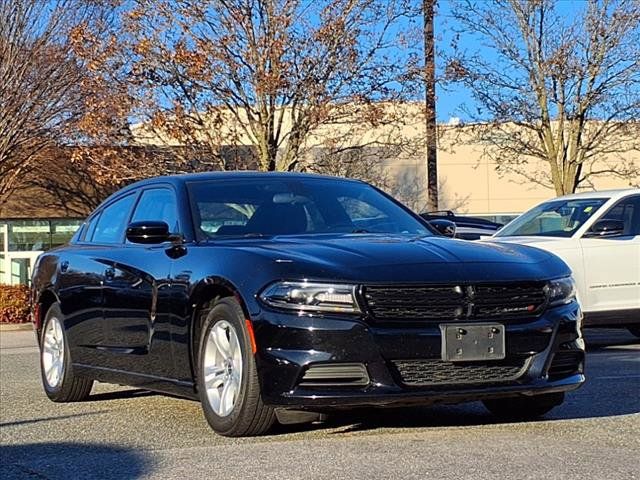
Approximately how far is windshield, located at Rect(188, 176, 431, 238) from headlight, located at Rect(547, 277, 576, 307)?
1180 millimetres

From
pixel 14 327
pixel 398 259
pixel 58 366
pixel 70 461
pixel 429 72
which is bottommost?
pixel 14 327

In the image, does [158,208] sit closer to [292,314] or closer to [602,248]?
[292,314]

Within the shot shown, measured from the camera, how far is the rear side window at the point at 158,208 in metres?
7.57

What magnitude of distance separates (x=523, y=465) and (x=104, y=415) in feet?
10.9

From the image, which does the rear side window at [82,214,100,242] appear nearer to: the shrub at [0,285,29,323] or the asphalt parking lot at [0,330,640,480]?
the asphalt parking lot at [0,330,640,480]

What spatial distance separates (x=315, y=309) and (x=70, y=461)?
1.51m

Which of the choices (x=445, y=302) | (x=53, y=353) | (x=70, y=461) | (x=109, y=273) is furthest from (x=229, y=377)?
(x=53, y=353)

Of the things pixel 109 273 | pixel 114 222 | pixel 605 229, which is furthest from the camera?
pixel 605 229

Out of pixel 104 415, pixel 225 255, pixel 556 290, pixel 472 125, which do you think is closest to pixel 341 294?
pixel 225 255

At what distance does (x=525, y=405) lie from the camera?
23.2ft

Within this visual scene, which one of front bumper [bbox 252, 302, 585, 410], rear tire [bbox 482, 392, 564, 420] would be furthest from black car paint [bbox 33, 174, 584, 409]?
rear tire [bbox 482, 392, 564, 420]

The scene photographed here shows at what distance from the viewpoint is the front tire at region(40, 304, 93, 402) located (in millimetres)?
8516

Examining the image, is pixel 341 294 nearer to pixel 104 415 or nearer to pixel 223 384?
pixel 223 384

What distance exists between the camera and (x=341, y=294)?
19.8 ft
